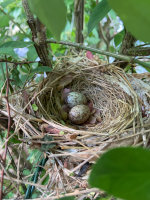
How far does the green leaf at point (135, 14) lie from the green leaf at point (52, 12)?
0.03 metres

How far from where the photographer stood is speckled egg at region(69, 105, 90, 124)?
1.06 metres

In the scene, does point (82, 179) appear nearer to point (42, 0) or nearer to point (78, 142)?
point (78, 142)

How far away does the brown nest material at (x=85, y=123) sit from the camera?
684mm

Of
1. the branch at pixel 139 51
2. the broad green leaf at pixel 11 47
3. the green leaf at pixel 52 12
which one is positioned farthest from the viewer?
the branch at pixel 139 51

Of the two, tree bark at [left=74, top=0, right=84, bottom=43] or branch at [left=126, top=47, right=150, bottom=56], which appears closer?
branch at [left=126, top=47, right=150, bottom=56]

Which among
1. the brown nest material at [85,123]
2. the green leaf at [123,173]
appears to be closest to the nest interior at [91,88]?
the brown nest material at [85,123]

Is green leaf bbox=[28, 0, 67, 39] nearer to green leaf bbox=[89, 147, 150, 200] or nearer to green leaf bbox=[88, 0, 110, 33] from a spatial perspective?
green leaf bbox=[89, 147, 150, 200]

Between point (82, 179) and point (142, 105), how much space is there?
1.37 feet

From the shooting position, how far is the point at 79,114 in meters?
1.06

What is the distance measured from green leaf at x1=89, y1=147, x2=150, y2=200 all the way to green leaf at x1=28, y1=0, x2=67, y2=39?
10cm

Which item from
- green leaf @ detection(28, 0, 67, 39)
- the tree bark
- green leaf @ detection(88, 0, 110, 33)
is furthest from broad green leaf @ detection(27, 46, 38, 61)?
green leaf @ detection(28, 0, 67, 39)

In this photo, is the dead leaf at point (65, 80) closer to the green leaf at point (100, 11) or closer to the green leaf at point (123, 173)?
the green leaf at point (100, 11)

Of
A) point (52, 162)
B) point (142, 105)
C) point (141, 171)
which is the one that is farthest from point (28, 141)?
point (141, 171)

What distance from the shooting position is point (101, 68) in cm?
107
